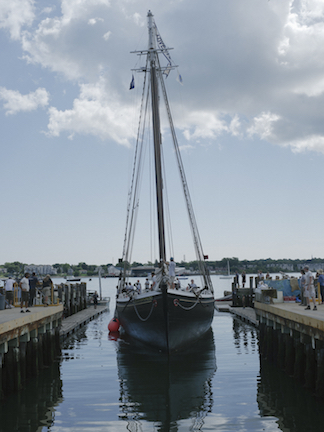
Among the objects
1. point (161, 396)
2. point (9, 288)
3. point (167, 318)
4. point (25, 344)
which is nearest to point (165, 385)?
point (161, 396)

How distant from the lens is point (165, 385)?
55.4ft

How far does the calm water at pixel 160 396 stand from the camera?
485 inches

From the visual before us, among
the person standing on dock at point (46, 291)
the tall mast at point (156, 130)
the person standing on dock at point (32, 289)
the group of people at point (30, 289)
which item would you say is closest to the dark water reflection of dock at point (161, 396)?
the person standing on dock at point (46, 291)

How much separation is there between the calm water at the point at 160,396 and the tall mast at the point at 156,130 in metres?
5.76

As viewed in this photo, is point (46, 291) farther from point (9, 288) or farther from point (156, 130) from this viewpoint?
point (156, 130)

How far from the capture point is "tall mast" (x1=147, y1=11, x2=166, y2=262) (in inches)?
933

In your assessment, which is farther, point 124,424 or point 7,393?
point 7,393

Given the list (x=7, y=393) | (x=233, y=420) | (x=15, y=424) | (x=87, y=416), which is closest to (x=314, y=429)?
(x=233, y=420)

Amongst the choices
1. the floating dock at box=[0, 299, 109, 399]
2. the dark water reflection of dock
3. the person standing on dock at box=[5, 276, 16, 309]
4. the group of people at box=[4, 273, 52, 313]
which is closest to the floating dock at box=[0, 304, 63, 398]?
the floating dock at box=[0, 299, 109, 399]

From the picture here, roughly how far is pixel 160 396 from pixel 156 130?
51.2 ft

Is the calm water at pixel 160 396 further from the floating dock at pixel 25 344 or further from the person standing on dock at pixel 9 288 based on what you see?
the person standing on dock at pixel 9 288

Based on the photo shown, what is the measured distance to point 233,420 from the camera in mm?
12383

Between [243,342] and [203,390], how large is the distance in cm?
1255

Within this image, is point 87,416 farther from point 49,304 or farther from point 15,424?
point 49,304
